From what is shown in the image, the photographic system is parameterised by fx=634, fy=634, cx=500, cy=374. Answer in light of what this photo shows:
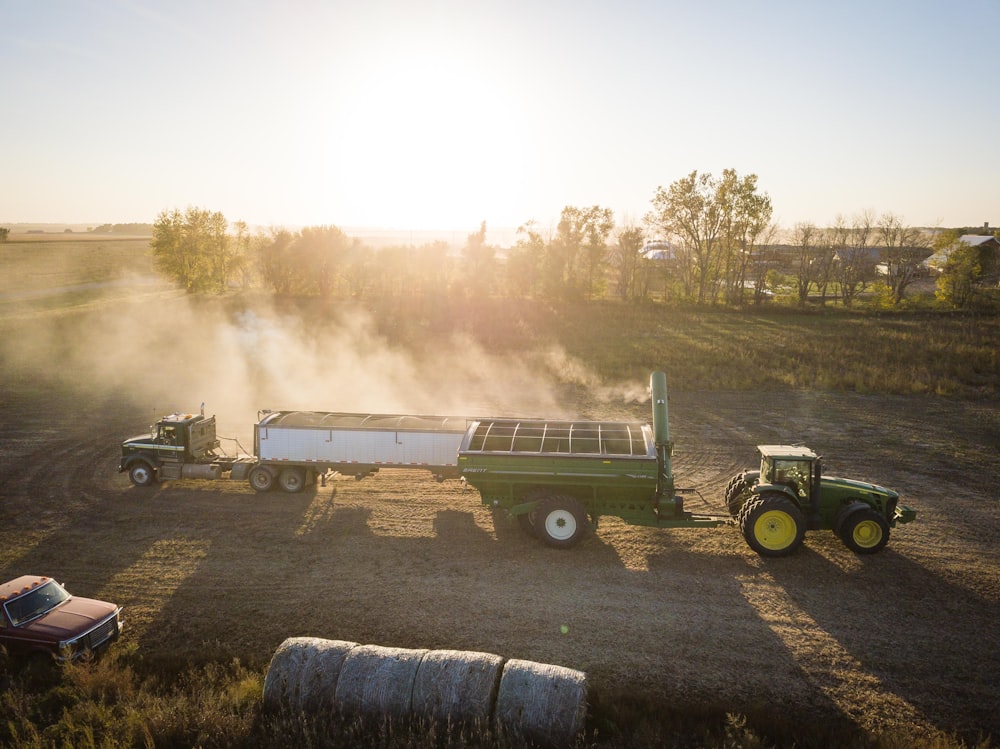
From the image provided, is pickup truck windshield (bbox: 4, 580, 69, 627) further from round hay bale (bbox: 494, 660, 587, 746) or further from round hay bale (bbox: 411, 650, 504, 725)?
round hay bale (bbox: 494, 660, 587, 746)

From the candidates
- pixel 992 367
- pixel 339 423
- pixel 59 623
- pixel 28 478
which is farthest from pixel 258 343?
pixel 992 367

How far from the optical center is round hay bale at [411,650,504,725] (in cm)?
865

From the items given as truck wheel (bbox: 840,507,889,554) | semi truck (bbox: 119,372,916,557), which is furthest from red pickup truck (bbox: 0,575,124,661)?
truck wheel (bbox: 840,507,889,554)

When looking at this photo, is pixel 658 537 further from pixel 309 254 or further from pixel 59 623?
pixel 309 254

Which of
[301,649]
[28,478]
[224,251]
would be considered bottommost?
[28,478]

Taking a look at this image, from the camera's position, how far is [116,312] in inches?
2189

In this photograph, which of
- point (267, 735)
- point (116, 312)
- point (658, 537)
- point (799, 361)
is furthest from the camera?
point (116, 312)

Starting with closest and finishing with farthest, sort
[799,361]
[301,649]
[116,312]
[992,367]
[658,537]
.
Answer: [301,649] < [658,537] < [992,367] < [799,361] < [116,312]

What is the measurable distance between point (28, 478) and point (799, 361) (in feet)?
124

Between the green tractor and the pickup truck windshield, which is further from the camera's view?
the green tractor

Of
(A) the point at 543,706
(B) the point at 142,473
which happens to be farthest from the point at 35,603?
(A) the point at 543,706

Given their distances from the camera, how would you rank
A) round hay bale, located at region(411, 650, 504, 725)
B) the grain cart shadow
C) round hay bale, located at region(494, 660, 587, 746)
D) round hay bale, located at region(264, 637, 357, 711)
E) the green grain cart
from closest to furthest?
round hay bale, located at region(494, 660, 587, 746) → round hay bale, located at region(411, 650, 504, 725) → round hay bale, located at region(264, 637, 357, 711) → the grain cart shadow → the green grain cart

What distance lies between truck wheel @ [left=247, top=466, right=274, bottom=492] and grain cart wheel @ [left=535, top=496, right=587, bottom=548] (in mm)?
8762

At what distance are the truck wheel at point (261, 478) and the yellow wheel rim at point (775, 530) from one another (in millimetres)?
13513
